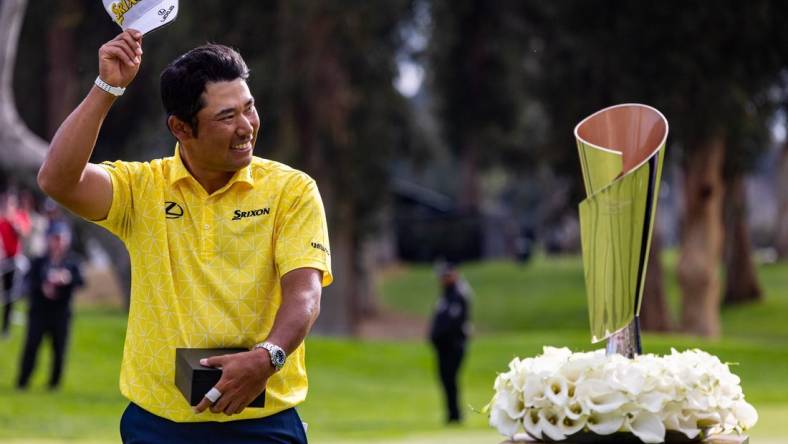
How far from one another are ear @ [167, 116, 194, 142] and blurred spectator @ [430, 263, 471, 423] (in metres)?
11.7

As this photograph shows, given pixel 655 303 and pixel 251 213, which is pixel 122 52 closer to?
pixel 251 213

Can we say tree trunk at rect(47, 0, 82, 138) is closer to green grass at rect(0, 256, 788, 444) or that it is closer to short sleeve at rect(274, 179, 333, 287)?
green grass at rect(0, 256, 788, 444)

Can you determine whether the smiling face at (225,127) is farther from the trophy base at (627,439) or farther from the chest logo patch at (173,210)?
the trophy base at (627,439)

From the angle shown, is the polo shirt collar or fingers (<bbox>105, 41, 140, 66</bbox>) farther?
the polo shirt collar

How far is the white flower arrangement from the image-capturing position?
11.7 feet

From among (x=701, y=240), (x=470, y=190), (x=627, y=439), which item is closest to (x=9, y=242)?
(x=701, y=240)

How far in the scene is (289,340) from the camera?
343 centimetres

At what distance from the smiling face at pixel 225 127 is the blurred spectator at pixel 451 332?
11.8 metres

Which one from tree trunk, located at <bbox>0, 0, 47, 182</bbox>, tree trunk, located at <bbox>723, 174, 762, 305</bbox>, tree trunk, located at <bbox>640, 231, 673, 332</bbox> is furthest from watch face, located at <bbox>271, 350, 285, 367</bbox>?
tree trunk, located at <bbox>723, 174, 762, 305</bbox>

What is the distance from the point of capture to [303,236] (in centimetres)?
361

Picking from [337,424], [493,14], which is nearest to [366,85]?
[493,14]

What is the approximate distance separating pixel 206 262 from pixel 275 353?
0.36m

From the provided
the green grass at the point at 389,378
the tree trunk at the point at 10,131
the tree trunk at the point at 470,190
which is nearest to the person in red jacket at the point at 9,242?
the green grass at the point at 389,378

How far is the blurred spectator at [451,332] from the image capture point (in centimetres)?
1538
